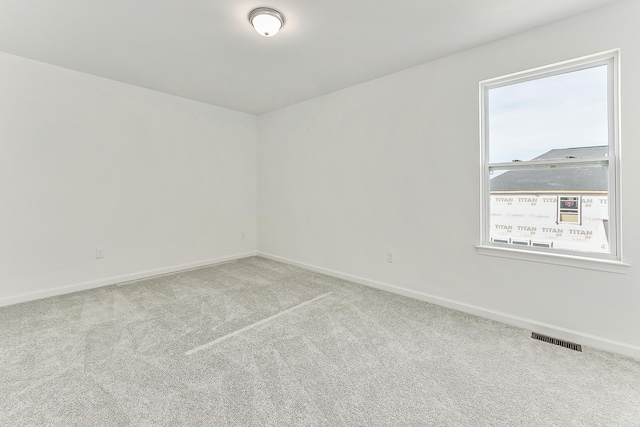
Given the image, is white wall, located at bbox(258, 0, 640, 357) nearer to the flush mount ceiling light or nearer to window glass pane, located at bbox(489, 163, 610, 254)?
window glass pane, located at bbox(489, 163, 610, 254)

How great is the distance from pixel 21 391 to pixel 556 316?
3.81 meters

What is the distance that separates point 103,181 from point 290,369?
11.0ft

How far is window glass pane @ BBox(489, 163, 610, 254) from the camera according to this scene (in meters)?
2.24

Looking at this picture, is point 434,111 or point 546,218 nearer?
point 546,218

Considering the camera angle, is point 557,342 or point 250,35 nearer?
point 557,342

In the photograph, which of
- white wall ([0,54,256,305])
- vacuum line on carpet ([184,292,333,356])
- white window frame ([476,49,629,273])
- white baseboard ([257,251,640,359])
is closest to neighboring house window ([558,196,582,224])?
white window frame ([476,49,629,273])

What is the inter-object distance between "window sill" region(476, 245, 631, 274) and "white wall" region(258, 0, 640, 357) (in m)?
0.05

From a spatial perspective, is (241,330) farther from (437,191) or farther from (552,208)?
(552,208)

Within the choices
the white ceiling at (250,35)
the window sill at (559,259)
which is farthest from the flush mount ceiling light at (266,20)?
the window sill at (559,259)

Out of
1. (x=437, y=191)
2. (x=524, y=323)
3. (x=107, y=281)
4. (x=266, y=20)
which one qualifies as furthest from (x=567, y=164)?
(x=107, y=281)

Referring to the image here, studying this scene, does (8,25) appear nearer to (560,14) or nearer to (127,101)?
(127,101)

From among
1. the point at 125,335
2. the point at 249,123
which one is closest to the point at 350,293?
the point at 125,335

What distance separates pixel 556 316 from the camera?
2346mm

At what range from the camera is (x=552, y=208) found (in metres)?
2.44
